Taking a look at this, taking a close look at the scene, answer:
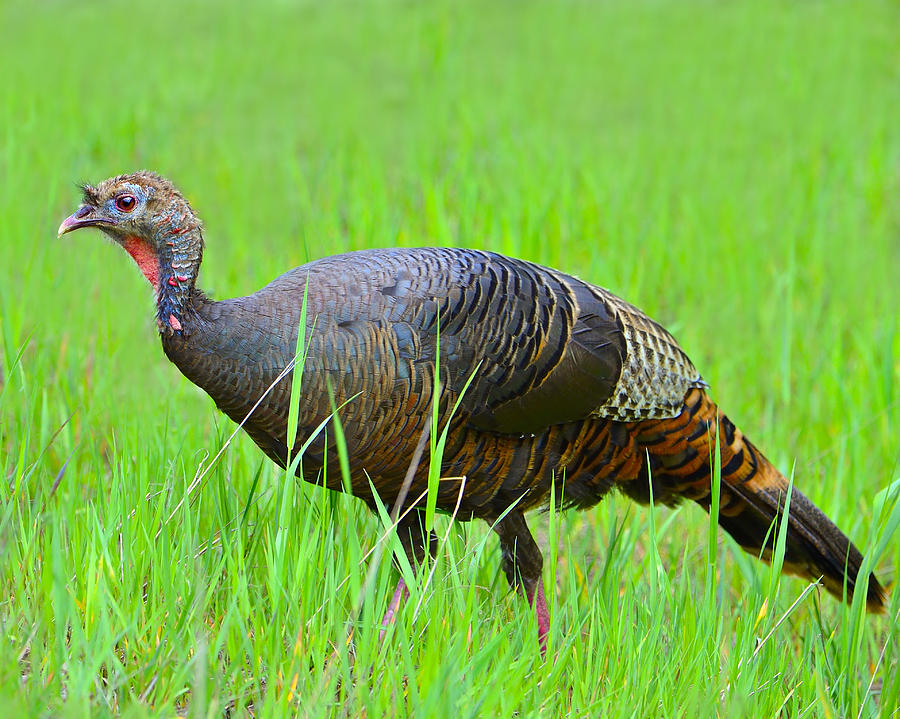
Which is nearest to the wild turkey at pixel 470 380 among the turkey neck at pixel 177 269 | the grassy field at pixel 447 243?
the turkey neck at pixel 177 269

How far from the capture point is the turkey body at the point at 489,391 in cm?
321

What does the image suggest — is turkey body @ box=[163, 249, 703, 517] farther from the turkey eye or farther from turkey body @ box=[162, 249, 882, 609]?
the turkey eye

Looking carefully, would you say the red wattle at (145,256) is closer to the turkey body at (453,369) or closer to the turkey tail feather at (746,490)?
the turkey body at (453,369)

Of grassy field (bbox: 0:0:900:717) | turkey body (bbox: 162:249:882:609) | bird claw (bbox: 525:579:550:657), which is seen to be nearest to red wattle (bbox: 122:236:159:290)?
turkey body (bbox: 162:249:882:609)

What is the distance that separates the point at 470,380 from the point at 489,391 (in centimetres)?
27

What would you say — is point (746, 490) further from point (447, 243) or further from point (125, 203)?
point (125, 203)

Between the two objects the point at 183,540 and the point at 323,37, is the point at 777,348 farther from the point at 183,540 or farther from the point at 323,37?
the point at 323,37

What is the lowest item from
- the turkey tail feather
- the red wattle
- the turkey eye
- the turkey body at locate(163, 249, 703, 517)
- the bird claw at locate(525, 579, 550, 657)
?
the bird claw at locate(525, 579, 550, 657)

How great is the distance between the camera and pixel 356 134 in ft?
26.6

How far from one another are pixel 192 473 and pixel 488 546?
4.29 ft

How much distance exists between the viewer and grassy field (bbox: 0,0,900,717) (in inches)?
104

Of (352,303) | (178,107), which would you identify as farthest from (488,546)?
(178,107)

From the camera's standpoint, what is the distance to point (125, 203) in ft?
10.8

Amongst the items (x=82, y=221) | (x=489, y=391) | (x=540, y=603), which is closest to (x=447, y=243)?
(x=489, y=391)
